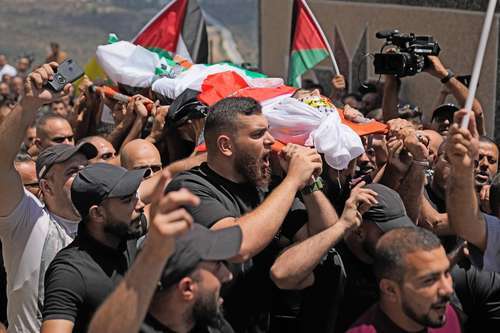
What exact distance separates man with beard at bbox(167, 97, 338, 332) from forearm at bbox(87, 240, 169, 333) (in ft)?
3.55

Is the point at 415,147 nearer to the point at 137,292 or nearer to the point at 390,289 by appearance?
the point at 390,289

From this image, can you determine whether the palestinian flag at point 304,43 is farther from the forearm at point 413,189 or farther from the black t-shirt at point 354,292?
the black t-shirt at point 354,292

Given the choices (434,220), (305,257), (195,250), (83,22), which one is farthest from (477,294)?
(83,22)

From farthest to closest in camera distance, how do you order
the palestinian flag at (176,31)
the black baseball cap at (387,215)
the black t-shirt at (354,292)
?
1. the palestinian flag at (176,31)
2. the black t-shirt at (354,292)
3. the black baseball cap at (387,215)

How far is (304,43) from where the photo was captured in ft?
28.0

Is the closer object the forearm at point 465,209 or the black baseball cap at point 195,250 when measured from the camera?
the black baseball cap at point 195,250

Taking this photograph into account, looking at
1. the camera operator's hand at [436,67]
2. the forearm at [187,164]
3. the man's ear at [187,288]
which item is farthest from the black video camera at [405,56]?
the man's ear at [187,288]

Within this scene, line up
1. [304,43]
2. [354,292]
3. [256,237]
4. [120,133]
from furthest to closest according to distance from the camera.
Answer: [304,43] → [120,133] → [354,292] → [256,237]

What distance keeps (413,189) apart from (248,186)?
974mm

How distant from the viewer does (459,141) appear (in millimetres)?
4477

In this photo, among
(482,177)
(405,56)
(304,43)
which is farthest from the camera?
(304,43)

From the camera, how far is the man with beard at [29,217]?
4672mm

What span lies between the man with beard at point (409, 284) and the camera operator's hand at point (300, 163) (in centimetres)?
46

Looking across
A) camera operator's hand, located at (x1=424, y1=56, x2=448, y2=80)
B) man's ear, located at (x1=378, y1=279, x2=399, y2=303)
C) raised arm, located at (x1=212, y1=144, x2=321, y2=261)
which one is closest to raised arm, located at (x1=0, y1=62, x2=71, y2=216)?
raised arm, located at (x1=212, y1=144, x2=321, y2=261)
